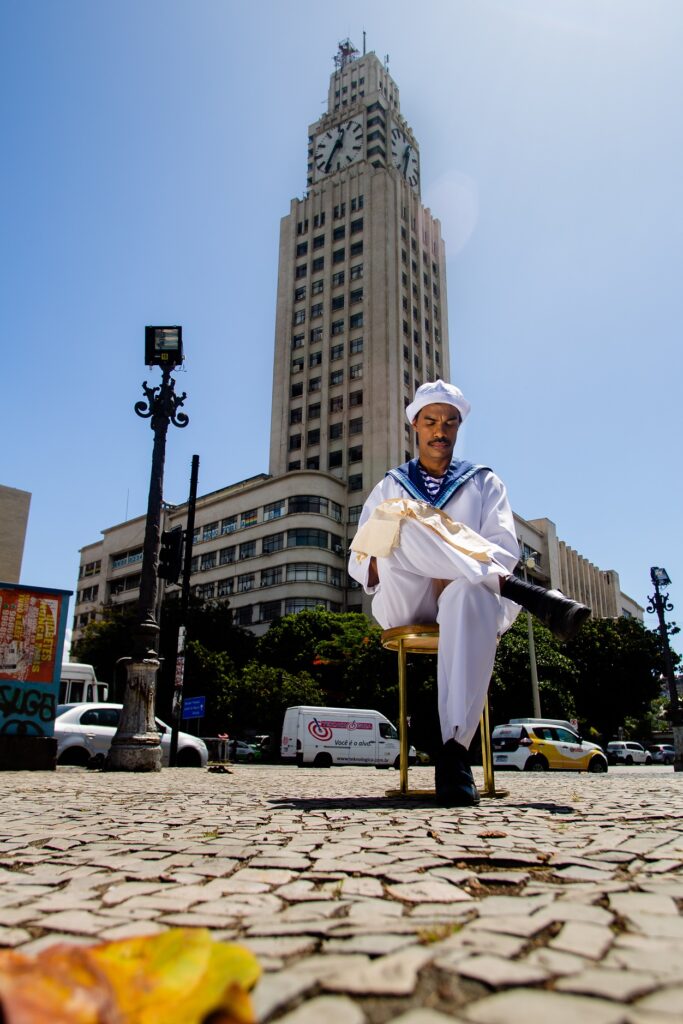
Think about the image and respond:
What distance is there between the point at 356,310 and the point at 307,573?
1132 inches

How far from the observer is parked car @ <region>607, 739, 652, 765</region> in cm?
4091

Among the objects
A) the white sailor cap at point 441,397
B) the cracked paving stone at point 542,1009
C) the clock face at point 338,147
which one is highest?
the clock face at point 338,147

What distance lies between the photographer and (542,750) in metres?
21.1

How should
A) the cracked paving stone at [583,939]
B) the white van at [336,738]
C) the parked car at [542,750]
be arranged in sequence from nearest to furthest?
the cracked paving stone at [583,939] → the parked car at [542,750] → the white van at [336,738]

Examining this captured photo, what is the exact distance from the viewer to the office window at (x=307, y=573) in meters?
54.2

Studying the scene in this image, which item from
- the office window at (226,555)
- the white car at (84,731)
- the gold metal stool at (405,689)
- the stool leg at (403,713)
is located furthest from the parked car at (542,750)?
the office window at (226,555)

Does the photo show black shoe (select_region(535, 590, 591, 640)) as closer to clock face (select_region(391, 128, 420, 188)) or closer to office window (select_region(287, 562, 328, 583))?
office window (select_region(287, 562, 328, 583))

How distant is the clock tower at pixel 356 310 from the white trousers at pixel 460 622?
53.1 m

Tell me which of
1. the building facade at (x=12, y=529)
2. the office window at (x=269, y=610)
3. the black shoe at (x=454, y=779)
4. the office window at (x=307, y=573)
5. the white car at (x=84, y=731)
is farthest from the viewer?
the office window at (x=269, y=610)

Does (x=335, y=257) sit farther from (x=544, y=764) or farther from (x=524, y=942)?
(x=524, y=942)

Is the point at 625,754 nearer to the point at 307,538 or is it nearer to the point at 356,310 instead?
the point at 307,538

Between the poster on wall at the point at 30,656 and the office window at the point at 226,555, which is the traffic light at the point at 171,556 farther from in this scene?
the office window at the point at 226,555

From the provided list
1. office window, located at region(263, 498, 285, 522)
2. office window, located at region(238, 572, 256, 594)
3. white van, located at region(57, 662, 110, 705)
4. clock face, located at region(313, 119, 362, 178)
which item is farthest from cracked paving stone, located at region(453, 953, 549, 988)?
clock face, located at region(313, 119, 362, 178)

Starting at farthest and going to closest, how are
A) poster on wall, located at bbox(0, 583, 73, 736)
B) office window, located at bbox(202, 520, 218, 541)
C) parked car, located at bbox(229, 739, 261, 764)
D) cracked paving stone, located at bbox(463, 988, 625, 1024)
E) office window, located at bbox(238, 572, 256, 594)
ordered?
office window, located at bbox(202, 520, 218, 541) < office window, located at bbox(238, 572, 256, 594) < parked car, located at bbox(229, 739, 261, 764) < poster on wall, located at bbox(0, 583, 73, 736) < cracked paving stone, located at bbox(463, 988, 625, 1024)
